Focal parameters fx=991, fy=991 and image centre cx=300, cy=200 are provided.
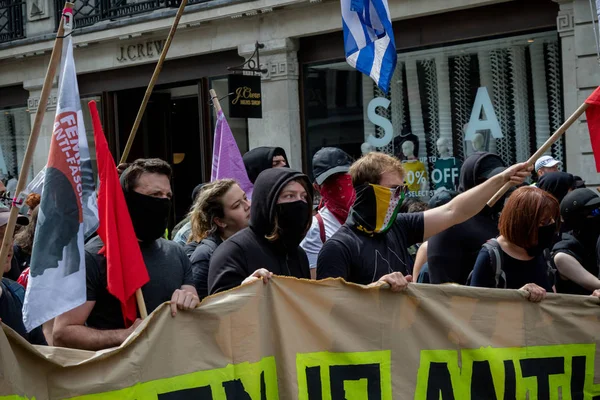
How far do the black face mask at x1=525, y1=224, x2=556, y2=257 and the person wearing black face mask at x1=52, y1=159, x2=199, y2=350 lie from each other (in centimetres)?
166

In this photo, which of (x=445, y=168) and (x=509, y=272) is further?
(x=445, y=168)

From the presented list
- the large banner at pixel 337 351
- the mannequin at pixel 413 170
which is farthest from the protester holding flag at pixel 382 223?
the mannequin at pixel 413 170

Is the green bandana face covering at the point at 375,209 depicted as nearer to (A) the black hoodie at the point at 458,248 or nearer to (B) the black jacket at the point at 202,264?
(A) the black hoodie at the point at 458,248

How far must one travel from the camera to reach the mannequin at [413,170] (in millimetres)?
12797

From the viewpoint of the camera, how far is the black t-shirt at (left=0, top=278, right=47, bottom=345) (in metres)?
4.16

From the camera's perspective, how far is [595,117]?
5.07m

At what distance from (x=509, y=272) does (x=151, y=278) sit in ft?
5.73

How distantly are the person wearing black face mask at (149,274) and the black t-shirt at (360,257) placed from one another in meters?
0.69

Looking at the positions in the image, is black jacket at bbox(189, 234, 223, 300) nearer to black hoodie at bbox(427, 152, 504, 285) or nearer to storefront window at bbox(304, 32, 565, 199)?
black hoodie at bbox(427, 152, 504, 285)

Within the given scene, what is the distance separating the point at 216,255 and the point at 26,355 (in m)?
1.19

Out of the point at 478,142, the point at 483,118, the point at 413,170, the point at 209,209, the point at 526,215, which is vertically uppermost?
the point at 483,118

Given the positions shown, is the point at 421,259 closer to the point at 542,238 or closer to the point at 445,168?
the point at 542,238

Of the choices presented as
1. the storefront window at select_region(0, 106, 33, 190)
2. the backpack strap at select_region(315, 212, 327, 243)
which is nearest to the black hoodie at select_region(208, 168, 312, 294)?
the backpack strap at select_region(315, 212, 327, 243)

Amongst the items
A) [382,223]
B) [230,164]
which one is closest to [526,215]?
[382,223]
